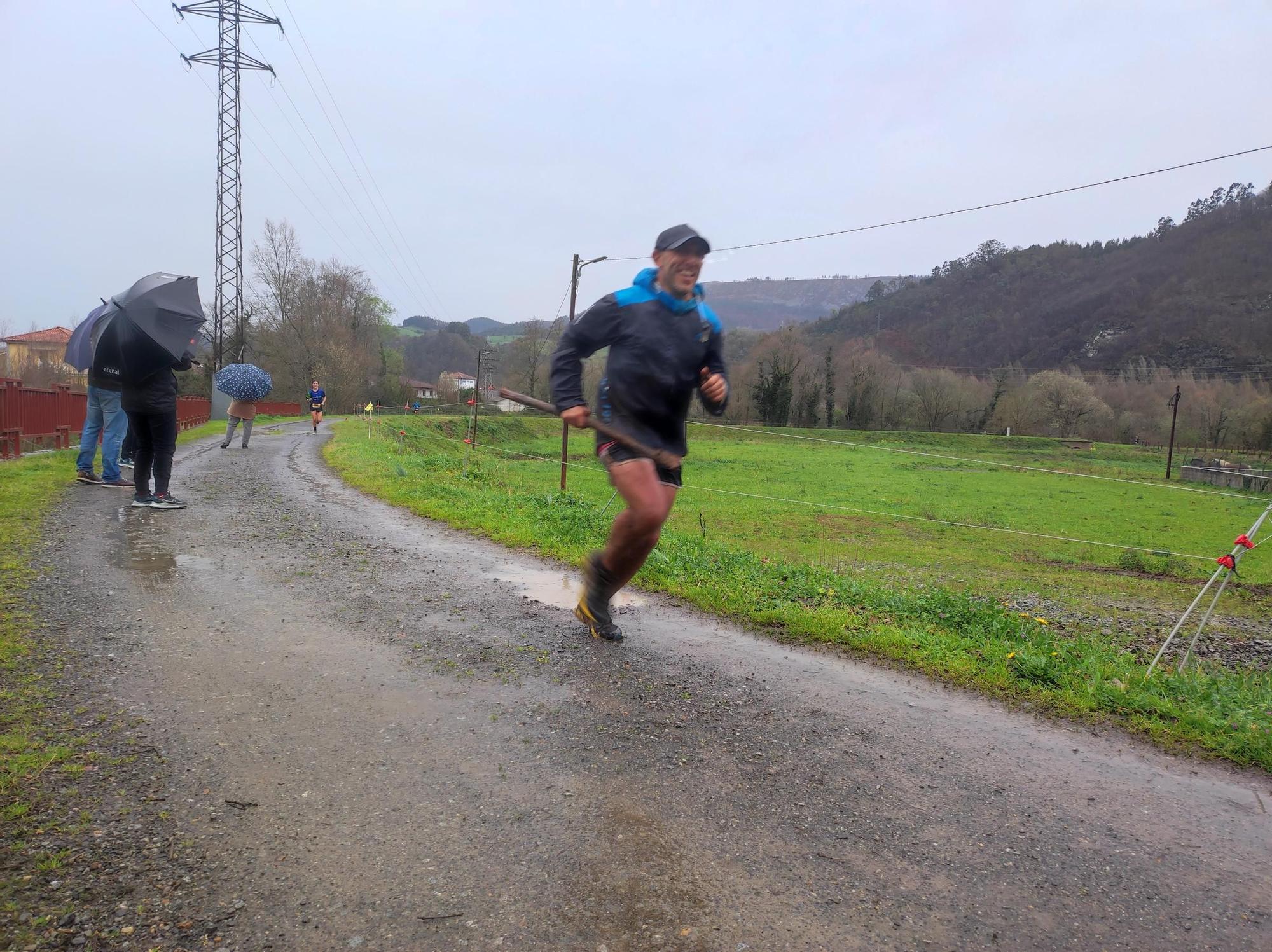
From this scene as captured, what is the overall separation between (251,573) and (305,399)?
193ft

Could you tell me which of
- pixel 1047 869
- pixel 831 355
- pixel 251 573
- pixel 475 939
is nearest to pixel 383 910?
pixel 475 939

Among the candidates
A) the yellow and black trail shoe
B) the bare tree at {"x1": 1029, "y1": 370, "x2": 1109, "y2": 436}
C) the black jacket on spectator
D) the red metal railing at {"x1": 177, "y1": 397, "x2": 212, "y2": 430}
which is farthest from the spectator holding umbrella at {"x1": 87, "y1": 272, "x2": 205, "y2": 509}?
the bare tree at {"x1": 1029, "y1": 370, "x2": 1109, "y2": 436}

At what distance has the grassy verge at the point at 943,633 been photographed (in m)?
3.60

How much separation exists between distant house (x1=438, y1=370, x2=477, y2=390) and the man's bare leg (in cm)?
7889

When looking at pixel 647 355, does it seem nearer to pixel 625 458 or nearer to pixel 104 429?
pixel 625 458

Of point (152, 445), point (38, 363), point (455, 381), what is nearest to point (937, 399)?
point (455, 381)

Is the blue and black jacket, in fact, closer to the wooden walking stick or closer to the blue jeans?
the wooden walking stick

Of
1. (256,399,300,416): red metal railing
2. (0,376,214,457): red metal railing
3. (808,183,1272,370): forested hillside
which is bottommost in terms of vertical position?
(256,399,300,416): red metal railing

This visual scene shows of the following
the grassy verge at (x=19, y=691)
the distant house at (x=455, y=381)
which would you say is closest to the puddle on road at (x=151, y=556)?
the grassy verge at (x=19, y=691)

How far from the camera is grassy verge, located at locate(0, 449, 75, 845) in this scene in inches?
93.3

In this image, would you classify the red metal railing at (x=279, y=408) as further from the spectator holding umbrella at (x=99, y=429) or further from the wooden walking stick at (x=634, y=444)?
the wooden walking stick at (x=634, y=444)

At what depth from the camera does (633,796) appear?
8.50 feet

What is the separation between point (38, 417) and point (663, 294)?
1517 cm

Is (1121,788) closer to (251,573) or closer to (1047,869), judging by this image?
(1047,869)
